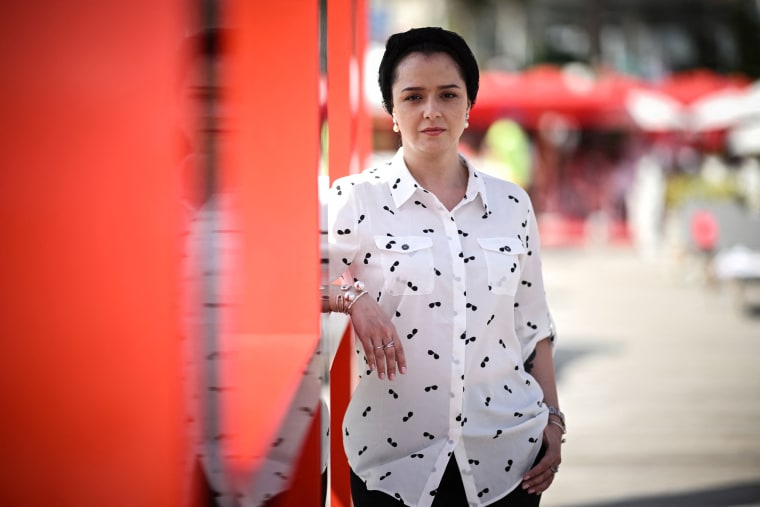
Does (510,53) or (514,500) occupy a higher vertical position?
(510,53)

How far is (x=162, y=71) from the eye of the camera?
2.07 feet

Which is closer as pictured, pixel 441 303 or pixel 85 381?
pixel 85 381

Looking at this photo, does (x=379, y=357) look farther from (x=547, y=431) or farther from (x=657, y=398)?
(x=657, y=398)

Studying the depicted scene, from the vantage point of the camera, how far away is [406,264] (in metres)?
1.71

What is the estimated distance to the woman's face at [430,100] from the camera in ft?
5.71

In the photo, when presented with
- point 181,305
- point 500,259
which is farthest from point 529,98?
point 181,305

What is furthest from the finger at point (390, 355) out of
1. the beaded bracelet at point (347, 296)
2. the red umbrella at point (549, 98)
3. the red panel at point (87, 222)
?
the red umbrella at point (549, 98)

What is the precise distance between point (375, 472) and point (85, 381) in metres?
1.16

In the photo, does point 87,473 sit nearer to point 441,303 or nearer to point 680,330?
point 441,303

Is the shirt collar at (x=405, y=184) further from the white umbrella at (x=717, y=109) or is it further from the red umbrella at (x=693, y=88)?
the red umbrella at (x=693, y=88)

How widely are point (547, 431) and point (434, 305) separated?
0.40m

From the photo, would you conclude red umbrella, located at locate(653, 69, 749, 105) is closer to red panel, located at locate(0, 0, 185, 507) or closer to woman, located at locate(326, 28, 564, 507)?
woman, located at locate(326, 28, 564, 507)

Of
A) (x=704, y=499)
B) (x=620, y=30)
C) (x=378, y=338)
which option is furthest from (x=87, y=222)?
(x=620, y=30)

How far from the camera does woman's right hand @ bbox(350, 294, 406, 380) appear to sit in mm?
1622
